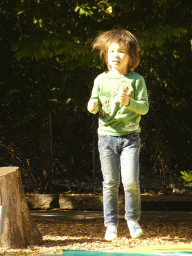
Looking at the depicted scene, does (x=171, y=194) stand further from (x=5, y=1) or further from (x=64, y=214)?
(x=5, y=1)

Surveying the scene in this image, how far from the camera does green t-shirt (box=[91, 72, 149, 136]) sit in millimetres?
3592

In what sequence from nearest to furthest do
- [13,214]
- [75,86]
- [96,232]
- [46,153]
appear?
[13,214] → [96,232] → [75,86] → [46,153]

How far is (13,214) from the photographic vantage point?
438 cm

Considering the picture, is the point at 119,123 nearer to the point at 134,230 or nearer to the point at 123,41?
the point at 123,41

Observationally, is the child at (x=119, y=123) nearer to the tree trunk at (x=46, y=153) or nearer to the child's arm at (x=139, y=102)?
the child's arm at (x=139, y=102)

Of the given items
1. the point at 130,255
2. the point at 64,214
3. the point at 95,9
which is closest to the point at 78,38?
the point at 95,9

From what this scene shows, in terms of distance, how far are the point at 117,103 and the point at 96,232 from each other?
2835 millimetres

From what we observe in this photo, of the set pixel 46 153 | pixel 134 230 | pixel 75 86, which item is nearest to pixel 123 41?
pixel 134 230

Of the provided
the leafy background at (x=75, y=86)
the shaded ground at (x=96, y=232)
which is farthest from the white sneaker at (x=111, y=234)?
the leafy background at (x=75, y=86)

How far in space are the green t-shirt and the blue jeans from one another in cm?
7

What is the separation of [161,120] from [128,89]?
17.7ft

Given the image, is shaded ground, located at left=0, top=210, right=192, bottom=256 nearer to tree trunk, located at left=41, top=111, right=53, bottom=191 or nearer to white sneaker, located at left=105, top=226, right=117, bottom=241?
white sneaker, located at left=105, top=226, right=117, bottom=241

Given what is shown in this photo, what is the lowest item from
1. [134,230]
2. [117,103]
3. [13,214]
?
[13,214]

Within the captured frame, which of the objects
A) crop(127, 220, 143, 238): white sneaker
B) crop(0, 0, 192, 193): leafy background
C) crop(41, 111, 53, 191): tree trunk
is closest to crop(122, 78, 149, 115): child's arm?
crop(127, 220, 143, 238): white sneaker
